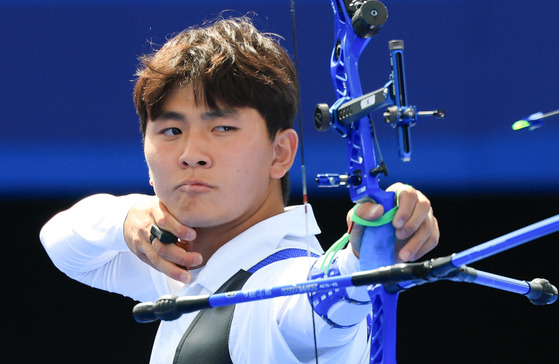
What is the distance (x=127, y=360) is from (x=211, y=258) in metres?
1.54

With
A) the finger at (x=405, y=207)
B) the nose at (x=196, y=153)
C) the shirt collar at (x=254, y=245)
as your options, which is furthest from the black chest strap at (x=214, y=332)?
the finger at (x=405, y=207)

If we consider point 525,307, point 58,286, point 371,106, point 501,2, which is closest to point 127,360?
point 58,286

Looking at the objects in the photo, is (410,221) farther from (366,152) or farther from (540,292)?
(540,292)

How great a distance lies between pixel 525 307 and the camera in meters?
3.04

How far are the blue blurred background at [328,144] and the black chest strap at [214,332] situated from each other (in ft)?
3.75

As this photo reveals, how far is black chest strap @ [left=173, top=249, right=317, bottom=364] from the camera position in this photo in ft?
5.86

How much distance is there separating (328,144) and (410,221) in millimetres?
1625

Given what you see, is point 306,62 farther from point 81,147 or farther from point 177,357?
point 177,357

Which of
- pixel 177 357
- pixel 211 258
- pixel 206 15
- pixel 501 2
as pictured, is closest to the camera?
pixel 177 357

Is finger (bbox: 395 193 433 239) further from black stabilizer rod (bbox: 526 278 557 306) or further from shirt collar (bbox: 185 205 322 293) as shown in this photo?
shirt collar (bbox: 185 205 322 293)

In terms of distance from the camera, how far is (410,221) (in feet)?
4.82

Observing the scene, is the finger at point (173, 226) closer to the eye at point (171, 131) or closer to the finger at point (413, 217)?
the eye at point (171, 131)

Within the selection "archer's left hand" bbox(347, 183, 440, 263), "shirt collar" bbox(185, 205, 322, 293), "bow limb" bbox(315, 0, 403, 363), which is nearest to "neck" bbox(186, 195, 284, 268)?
"shirt collar" bbox(185, 205, 322, 293)

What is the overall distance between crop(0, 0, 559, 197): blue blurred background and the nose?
1.17 meters
